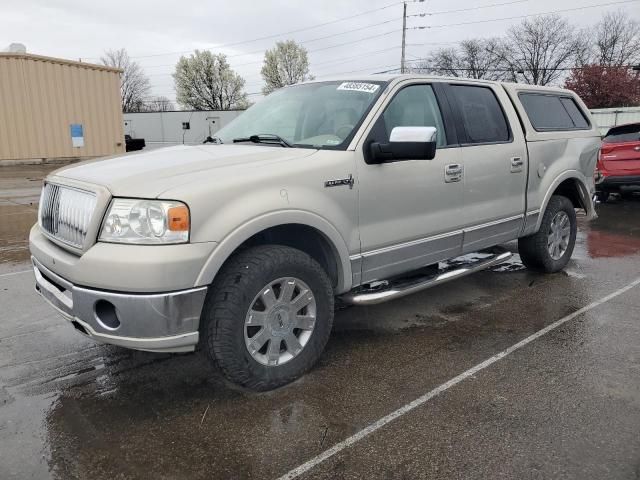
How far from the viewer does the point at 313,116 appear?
391 centimetres

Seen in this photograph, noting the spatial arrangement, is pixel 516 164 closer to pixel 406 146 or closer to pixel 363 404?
pixel 406 146

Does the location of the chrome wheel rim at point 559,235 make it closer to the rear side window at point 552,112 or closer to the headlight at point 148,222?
the rear side window at point 552,112

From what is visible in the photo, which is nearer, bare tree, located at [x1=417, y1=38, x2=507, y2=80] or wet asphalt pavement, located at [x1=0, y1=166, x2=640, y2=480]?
wet asphalt pavement, located at [x1=0, y1=166, x2=640, y2=480]

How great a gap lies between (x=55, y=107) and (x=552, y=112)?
1693cm

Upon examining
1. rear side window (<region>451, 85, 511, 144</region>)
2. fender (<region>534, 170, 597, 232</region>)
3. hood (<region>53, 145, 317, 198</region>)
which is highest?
rear side window (<region>451, 85, 511, 144</region>)

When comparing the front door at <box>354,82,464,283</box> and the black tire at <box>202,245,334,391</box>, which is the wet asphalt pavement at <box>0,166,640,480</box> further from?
the front door at <box>354,82,464,283</box>

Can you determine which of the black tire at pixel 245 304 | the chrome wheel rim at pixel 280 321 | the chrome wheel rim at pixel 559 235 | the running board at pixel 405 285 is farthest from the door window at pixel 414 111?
the chrome wheel rim at pixel 559 235

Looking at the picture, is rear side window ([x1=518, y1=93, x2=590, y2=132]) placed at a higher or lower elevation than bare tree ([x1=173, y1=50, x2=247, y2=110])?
lower

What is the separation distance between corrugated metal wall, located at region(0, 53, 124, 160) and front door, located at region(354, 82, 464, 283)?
16.5 meters

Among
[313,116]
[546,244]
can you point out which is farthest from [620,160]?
[313,116]

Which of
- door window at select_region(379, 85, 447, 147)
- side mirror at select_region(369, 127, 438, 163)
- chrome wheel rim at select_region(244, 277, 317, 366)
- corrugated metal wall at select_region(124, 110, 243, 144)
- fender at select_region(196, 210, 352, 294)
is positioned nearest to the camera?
fender at select_region(196, 210, 352, 294)

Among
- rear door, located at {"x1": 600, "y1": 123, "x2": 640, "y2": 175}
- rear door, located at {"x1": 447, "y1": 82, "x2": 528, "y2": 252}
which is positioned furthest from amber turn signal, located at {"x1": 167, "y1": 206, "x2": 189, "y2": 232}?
rear door, located at {"x1": 600, "y1": 123, "x2": 640, "y2": 175}

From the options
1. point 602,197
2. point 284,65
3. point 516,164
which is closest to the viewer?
point 516,164

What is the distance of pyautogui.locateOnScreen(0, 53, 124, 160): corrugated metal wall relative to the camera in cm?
1670
